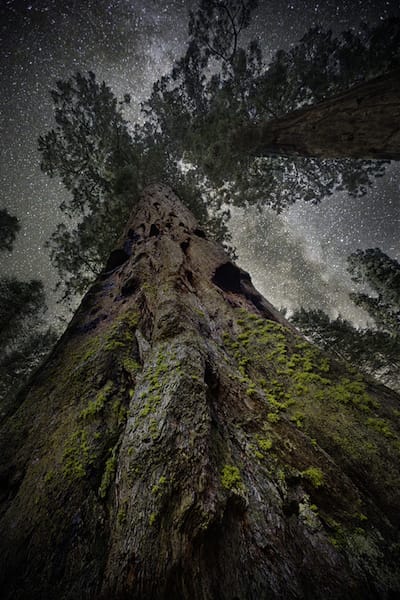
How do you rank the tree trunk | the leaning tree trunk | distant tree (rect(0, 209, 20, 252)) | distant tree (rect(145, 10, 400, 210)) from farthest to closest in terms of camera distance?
1. distant tree (rect(0, 209, 20, 252))
2. distant tree (rect(145, 10, 400, 210))
3. the tree trunk
4. the leaning tree trunk

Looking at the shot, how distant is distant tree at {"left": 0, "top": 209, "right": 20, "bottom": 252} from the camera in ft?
43.7

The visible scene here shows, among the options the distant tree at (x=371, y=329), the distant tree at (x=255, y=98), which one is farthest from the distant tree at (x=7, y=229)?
the distant tree at (x=371, y=329)

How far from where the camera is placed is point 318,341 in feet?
39.0

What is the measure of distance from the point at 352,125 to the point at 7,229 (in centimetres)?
1575

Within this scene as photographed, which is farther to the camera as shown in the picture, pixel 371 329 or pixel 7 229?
pixel 7 229

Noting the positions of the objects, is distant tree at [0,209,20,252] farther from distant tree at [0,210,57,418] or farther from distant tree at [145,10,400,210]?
distant tree at [145,10,400,210]

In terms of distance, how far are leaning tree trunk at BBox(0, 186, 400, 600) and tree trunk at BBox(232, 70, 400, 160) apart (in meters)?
3.45

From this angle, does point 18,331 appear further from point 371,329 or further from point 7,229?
point 371,329

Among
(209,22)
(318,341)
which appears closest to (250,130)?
(209,22)

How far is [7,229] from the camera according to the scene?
13.5 m

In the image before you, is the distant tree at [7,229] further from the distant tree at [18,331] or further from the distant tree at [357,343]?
the distant tree at [357,343]

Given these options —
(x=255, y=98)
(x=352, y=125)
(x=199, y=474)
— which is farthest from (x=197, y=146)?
(x=199, y=474)

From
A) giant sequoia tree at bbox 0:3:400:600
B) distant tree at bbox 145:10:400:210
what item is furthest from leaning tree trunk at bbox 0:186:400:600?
distant tree at bbox 145:10:400:210

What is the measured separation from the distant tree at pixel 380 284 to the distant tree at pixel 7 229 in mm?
18194
